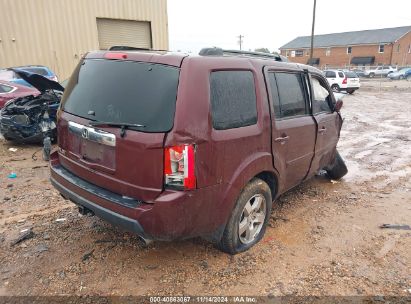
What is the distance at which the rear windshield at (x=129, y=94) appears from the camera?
94.1 inches

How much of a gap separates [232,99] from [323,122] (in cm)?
192

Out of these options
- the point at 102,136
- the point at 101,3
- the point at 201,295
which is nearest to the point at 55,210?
the point at 102,136

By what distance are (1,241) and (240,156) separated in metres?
2.66

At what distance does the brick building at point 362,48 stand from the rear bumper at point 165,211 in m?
53.7

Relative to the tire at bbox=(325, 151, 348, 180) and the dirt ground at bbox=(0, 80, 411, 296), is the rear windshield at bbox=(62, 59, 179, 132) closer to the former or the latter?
the dirt ground at bbox=(0, 80, 411, 296)

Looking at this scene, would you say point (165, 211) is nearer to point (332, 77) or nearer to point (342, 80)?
point (342, 80)

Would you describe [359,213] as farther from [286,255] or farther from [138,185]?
[138,185]

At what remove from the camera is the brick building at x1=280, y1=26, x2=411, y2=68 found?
5497 centimetres

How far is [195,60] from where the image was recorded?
2.52 meters

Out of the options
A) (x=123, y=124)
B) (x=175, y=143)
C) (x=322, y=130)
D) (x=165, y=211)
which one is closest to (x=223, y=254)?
(x=165, y=211)

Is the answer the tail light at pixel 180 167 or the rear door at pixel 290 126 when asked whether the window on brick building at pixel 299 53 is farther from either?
the tail light at pixel 180 167

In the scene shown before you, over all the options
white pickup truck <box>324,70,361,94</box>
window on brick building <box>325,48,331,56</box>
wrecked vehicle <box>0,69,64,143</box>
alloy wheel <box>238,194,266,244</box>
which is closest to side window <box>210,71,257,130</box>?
alloy wheel <box>238,194,266,244</box>

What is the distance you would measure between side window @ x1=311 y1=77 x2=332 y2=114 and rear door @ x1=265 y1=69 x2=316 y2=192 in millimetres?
266

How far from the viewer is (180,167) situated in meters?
2.38
